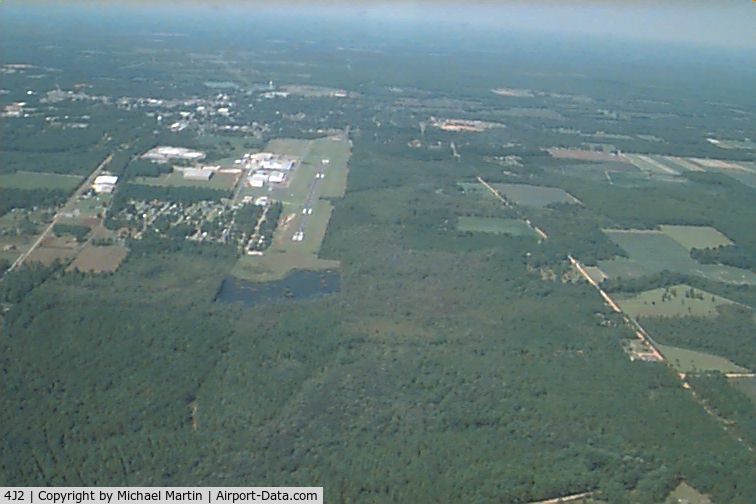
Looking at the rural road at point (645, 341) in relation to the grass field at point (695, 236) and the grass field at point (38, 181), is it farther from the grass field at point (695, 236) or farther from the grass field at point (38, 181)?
the grass field at point (38, 181)

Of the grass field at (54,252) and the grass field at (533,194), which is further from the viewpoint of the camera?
the grass field at (533,194)

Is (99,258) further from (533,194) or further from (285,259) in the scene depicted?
(533,194)

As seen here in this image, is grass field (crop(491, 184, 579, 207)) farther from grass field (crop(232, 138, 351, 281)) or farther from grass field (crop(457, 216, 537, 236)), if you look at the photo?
grass field (crop(232, 138, 351, 281))

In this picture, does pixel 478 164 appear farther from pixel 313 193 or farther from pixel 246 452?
pixel 246 452

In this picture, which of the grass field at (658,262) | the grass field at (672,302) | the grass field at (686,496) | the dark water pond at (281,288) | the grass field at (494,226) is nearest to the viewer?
the grass field at (686,496)

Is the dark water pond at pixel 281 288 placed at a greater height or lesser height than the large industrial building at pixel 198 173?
greater

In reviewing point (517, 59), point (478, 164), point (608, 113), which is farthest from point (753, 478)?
point (517, 59)

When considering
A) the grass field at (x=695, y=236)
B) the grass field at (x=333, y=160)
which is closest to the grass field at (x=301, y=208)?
the grass field at (x=333, y=160)

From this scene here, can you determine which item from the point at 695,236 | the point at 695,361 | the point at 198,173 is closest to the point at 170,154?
the point at 198,173
